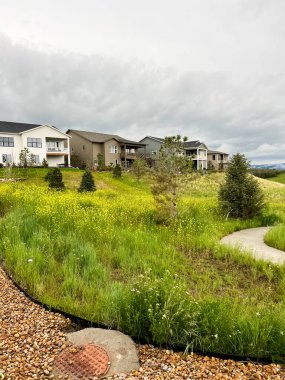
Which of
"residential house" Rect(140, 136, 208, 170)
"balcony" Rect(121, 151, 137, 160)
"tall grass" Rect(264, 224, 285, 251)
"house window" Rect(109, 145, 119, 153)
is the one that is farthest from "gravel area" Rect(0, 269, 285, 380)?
"residential house" Rect(140, 136, 208, 170)

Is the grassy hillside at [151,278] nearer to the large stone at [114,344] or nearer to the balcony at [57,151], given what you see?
the large stone at [114,344]

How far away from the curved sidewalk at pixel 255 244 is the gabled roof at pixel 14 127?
3621cm

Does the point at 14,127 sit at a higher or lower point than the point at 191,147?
higher

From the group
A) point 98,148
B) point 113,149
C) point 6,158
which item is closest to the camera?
point 6,158

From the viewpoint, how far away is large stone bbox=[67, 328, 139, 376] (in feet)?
10.4

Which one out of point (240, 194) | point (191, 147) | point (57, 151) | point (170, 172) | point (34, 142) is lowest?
point (240, 194)

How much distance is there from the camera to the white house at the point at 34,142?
127ft

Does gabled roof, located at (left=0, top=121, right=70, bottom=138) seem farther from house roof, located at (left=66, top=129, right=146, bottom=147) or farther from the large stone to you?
the large stone

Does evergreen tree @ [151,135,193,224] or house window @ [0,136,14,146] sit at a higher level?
house window @ [0,136,14,146]

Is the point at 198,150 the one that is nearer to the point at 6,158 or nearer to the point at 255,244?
the point at 6,158

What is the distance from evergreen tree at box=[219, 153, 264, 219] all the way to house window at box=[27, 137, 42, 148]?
3381 centimetres

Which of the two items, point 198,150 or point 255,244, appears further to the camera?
point 198,150

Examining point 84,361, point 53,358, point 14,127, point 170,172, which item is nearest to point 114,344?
point 84,361

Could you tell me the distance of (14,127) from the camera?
4119 cm
